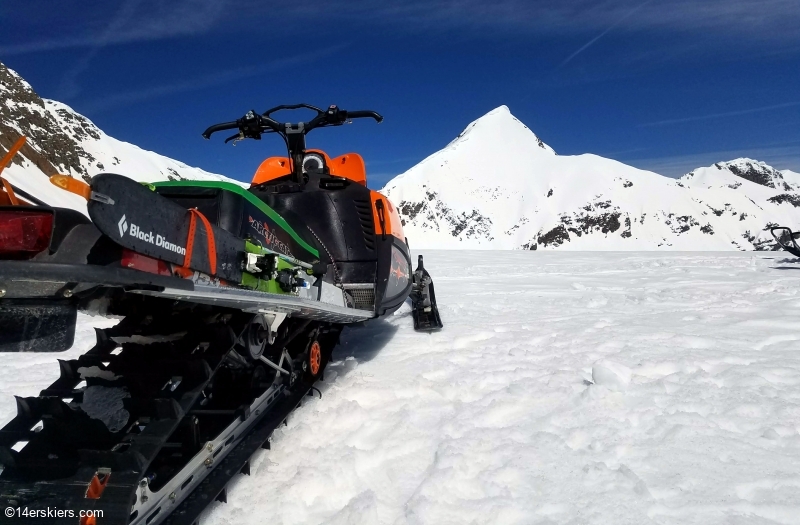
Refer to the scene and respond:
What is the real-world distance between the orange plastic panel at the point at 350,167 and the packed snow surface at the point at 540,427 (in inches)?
59.6

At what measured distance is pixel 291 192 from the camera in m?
4.11

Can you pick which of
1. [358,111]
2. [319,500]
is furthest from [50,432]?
[358,111]

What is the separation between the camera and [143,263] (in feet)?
5.43

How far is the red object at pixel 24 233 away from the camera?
1450mm

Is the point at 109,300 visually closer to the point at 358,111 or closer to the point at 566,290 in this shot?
the point at 358,111

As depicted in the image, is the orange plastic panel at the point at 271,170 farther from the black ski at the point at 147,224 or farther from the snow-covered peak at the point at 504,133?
the snow-covered peak at the point at 504,133

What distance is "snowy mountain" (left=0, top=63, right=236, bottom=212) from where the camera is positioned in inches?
2638

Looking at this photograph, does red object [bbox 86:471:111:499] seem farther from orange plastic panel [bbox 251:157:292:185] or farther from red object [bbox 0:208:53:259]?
orange plastic panel [bbox 251:157:292:185]

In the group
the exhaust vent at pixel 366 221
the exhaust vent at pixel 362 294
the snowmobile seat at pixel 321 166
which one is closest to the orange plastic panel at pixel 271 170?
the snowmobile seat at pixel 321 166

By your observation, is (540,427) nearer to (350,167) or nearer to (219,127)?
(350,167)

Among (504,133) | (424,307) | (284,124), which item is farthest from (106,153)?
(504,133)

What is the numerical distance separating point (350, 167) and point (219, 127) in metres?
1.14

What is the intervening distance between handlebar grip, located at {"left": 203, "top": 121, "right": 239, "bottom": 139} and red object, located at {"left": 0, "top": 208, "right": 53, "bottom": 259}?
2867 millimetres

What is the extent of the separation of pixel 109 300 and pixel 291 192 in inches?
86.2
